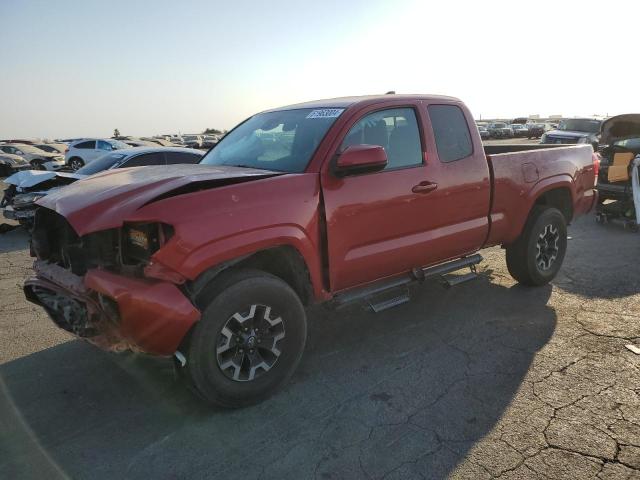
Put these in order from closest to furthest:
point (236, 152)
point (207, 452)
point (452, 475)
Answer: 1. point (452, 475)
2. point (207, 452)
3. point (236, 152)

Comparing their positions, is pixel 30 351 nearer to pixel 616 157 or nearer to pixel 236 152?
pixel 236 152

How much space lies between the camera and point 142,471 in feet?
8.79

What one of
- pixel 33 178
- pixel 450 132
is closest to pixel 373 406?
pixel 450 132

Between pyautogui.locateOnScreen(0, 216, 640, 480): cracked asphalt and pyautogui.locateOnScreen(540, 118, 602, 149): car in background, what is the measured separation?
14.6 metres

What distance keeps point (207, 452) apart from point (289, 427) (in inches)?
20.1

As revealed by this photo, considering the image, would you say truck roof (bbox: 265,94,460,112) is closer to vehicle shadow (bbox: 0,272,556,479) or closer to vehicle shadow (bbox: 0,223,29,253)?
vehicle shadow (bbox: 0,272,556,479)

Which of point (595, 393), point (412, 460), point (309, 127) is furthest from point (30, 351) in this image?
point (595, 393)

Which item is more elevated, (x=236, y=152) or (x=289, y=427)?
(x=236, y=152)

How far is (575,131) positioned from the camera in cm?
1848

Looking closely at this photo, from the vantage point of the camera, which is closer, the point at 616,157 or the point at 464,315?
the point at 464,315

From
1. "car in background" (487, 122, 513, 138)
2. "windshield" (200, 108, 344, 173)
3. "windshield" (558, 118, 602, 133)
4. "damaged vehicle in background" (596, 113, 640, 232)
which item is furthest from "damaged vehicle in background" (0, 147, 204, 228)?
"car in background" (487, 122, 513, 138)

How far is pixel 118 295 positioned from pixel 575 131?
766 inches

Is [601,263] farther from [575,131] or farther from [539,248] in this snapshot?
[575,131]

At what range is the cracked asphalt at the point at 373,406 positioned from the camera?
8.89 ft
